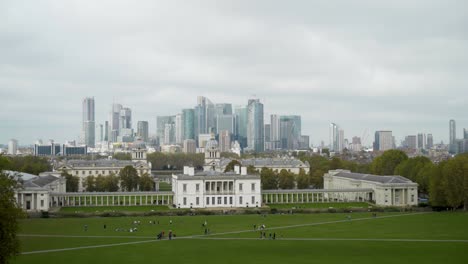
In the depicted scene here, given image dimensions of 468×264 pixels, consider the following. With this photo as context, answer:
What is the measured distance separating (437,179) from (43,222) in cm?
5367

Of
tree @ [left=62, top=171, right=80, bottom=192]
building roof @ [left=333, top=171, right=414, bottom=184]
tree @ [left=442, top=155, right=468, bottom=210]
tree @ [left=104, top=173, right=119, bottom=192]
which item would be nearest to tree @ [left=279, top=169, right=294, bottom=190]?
building roof @ [left=333, top=171, right=414, bottom=184]

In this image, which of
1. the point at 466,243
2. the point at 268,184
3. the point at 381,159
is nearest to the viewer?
the point at 466,243

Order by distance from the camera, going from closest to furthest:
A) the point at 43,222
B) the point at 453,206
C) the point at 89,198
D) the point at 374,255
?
the point at 374,255 → the point at 43,222 → the point at 453,206 → the point at 89,198

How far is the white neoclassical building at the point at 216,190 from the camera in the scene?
10381 cm

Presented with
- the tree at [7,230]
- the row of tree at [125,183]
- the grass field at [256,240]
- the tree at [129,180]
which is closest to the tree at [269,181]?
the row of tree at [125,183]

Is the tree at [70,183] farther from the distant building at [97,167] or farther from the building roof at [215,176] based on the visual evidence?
the building roof at [215,176]

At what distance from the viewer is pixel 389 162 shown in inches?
5359

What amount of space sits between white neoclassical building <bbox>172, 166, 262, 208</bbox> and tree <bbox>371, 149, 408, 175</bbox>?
39874mm

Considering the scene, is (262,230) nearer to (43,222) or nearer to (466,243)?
(466,243)

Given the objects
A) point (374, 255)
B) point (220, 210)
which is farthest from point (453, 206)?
point (374, 255)

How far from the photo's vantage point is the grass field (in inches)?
2007

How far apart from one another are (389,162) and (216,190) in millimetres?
46924

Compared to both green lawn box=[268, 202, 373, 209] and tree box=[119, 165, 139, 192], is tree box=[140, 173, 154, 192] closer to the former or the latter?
tree box=[119, 165, 139, 192]

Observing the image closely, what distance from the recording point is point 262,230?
69.4 meters
